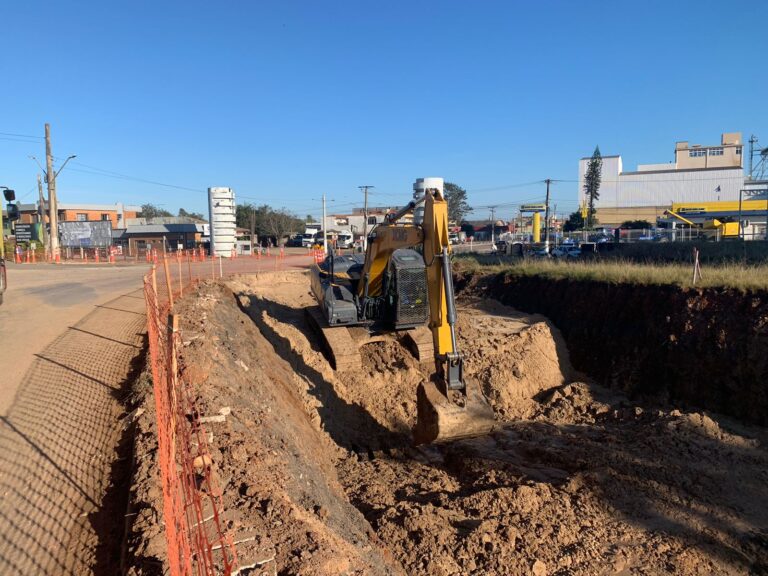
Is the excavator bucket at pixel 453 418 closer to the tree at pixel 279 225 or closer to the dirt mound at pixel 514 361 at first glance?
the dirt mound at pixel 514 361

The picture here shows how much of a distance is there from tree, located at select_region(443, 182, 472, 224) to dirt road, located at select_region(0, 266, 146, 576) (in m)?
80.5

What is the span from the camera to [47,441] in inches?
225

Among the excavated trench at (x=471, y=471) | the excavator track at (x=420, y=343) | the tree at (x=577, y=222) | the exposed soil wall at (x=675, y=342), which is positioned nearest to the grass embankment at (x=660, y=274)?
the exposed soil wall at (x=675, y=342)

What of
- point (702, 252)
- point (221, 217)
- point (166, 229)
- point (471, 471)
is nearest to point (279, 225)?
point (166, 229)

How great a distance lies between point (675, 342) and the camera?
1198cm

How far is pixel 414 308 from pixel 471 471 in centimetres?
431

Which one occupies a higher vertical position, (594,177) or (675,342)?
(594,177)

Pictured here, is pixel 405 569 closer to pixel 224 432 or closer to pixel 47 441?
pixel 224 432

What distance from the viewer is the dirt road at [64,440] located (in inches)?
161

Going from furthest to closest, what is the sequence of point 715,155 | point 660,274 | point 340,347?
point 715,155 → point 660,274 → point 340,347

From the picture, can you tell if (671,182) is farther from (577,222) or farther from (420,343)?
(420,343)

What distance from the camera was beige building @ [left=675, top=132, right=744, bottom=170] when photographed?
3361 inches

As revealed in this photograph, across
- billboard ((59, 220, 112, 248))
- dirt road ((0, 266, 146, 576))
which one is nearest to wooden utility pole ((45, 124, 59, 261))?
billboard ((59, 220, 112, 248))

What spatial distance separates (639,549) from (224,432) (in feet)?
15.3
